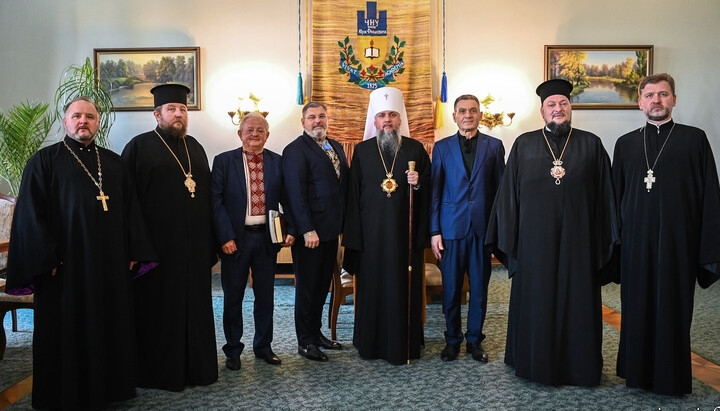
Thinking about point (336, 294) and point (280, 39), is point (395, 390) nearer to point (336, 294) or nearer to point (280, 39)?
point (336, 294)

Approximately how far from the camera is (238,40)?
777 cm

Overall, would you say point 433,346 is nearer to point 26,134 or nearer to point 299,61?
point 299,61

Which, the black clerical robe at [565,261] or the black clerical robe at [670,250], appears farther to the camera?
the black clerical robe at [565,261]

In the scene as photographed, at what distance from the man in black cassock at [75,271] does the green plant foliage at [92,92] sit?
4088 mm

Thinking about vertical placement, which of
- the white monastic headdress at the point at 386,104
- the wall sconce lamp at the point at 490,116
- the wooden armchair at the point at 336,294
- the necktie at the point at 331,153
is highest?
the wall sconce lamp at the point at 490,116

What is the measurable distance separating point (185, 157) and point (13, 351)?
233 cm

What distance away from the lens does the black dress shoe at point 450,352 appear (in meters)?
3.96

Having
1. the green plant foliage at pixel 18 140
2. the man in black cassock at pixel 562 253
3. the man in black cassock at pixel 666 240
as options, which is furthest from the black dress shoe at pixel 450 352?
the green plant foliage at pixel 18 140

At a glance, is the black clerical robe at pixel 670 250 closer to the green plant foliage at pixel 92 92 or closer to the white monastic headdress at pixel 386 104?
the white monastic headdress at pixel 386 104

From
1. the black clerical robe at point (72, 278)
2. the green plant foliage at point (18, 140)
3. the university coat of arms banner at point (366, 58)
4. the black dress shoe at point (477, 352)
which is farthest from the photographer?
the university coat of arms banner at point (366, 58)

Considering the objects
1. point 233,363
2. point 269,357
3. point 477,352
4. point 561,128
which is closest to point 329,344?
point 269,357

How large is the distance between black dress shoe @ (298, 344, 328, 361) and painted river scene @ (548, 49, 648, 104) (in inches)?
223

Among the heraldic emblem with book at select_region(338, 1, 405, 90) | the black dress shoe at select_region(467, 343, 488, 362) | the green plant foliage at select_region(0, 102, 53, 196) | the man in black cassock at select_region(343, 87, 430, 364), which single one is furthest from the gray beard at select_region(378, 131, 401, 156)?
the green plant foliage at select_region(0, 102, 53, 196)

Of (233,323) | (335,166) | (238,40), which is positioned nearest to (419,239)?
(335,166)
